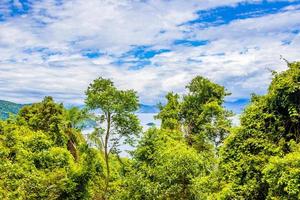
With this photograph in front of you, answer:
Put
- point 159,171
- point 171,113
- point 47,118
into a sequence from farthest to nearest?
point 171,113 < point 47,118 < point 159,171

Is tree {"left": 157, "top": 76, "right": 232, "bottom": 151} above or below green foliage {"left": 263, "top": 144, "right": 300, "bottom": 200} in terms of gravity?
above

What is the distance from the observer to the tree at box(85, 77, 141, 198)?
92.3 feet

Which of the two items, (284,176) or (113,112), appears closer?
(284,176)

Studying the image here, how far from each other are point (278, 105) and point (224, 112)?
88.6 ft

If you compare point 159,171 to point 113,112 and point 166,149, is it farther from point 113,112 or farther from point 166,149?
point 113,112

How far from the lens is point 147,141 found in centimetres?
2903

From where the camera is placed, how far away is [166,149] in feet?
94.6

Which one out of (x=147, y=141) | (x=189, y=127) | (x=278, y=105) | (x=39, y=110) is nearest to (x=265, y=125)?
(x=278, y=105)

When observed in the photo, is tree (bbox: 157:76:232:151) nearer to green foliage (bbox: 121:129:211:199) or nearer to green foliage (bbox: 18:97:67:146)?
green foliage (bbox: 18:97:67:146)

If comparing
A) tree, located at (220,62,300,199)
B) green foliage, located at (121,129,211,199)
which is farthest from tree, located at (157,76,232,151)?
tree, located at (220,62,300,199)

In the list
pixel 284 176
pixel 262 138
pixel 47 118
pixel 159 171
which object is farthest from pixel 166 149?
pixel 47 118

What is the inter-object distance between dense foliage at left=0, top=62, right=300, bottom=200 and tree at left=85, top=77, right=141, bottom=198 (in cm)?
7

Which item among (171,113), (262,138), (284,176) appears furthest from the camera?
(171,113)

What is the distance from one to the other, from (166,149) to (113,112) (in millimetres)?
4339
